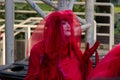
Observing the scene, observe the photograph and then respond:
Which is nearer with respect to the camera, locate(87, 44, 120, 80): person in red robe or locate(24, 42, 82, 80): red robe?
locate(87, 44, 120, 80): person in red robe

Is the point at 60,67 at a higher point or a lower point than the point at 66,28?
lower

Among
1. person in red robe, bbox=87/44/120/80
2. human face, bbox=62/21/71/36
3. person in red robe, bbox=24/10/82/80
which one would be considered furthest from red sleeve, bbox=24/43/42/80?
person in red robe, bbox=87/44/120/80

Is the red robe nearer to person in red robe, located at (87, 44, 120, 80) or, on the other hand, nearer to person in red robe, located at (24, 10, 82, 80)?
person in red robe, located at (24, 10, 82, 80)

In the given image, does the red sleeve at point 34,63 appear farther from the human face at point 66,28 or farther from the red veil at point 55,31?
the human face at point 66,28

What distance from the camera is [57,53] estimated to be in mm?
3402

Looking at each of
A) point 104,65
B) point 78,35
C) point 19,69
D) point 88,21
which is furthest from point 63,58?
point 88,21

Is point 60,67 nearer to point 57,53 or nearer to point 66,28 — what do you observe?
point 57,53

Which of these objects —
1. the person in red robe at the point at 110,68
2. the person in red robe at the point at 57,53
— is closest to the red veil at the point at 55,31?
the person in red robe at the point at 57,53

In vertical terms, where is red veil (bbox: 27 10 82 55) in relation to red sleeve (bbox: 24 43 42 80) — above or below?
above

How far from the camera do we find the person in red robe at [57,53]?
11.1 ft

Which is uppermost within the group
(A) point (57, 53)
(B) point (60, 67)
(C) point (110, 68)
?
(C) point (110, 68)

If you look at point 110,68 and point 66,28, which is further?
point 66,28

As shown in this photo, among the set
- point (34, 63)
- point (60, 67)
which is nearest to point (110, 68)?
point (60, 67)

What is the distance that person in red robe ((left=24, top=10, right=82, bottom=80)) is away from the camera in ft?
11.1
